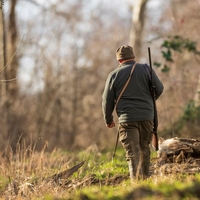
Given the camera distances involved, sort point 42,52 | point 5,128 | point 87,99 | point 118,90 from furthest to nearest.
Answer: point 87,99
point 42,52
point 5,128
point 118,90

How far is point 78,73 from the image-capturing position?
26219mm

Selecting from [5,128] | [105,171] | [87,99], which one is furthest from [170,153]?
[87,99]

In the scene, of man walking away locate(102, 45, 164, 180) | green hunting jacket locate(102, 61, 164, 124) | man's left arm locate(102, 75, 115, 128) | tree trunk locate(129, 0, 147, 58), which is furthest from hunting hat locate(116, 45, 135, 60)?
tree trunk locate(129, 0, 147, 58)

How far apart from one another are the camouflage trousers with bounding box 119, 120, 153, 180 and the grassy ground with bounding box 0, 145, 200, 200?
0.22 m

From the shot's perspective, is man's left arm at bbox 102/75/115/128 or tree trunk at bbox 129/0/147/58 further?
tree trunk at bbox 129/0/147/58

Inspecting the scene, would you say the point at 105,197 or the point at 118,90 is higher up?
the point at 118,90

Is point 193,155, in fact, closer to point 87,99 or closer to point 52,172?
point 52,172

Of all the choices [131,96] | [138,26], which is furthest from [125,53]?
[138,26]

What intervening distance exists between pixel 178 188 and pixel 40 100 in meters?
17.5

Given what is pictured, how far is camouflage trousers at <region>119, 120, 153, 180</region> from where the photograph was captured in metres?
7.91

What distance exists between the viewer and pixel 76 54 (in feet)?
83.8

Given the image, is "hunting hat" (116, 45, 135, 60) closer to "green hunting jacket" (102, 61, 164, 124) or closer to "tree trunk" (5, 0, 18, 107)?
"green hunting jacket" (102, 61, 164, 124)

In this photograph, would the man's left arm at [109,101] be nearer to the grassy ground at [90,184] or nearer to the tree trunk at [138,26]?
the grassy ground at [90,184]

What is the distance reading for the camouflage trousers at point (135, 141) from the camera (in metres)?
7.91
